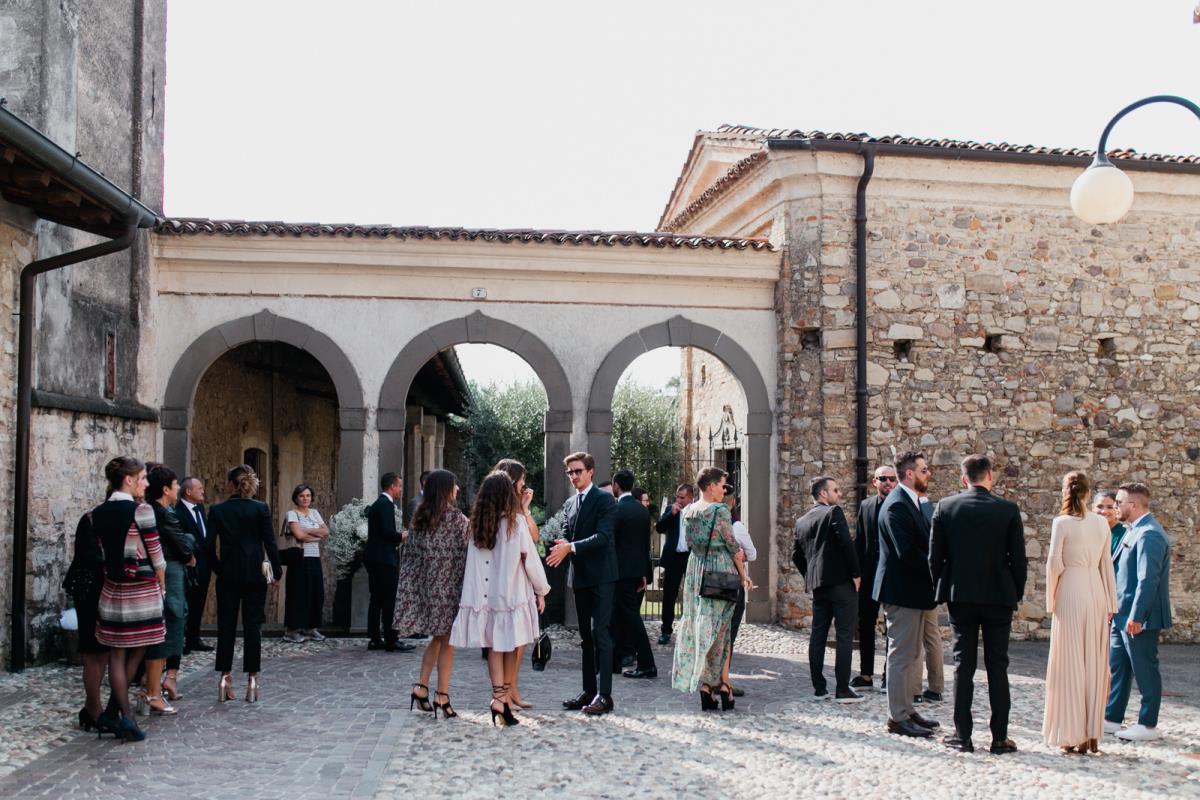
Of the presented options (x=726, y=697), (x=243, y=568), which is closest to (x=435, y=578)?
(x=243, y=568)

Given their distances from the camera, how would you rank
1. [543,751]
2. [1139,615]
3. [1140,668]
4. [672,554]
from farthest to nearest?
[672,554], [1140,668], [1139,615], [543,751]

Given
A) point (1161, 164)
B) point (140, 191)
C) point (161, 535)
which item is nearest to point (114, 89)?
point (140, 191)

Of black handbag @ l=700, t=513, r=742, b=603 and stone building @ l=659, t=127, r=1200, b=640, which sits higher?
stone building @ l=659, t=127, r=1200, b=640

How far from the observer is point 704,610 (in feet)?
24.7

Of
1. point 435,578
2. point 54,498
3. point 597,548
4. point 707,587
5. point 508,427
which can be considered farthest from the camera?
point 508,427

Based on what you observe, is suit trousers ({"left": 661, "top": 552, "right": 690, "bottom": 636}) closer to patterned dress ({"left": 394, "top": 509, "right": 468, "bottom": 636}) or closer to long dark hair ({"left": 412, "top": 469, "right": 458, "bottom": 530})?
patterned dress ({"left": 394, "top": 509, "right": 468, "bottom": 636})

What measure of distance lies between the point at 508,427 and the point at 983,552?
18.1m

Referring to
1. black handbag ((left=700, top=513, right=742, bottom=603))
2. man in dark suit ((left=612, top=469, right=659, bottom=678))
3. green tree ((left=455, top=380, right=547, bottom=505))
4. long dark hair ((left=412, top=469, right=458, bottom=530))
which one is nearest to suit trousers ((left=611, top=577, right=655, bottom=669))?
man in dark suit ((left=612, top=469, right=659, bottom=678))

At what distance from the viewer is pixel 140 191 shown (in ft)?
38.4

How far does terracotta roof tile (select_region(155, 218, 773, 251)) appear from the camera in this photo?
11.9 m

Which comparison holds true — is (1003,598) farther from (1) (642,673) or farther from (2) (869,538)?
(1) (642,673)

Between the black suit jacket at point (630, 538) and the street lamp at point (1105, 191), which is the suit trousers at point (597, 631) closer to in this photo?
the black suit jacket at point (630, 538)

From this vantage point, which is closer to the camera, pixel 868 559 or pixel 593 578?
pixel 593 578

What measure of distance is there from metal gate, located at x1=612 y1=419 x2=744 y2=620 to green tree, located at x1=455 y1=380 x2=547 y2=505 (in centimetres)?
175
